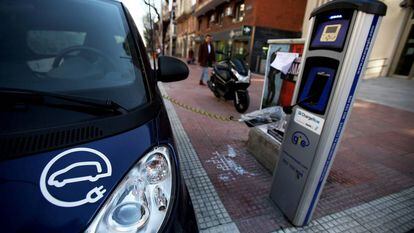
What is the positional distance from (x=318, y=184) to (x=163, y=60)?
1.72 m

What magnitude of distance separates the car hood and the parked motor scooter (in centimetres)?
470

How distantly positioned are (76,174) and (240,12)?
728 inches

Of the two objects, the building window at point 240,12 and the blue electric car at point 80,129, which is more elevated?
the building window at point 240,12

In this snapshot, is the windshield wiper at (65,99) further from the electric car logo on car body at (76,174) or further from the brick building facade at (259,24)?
the brick building facade at (259,24)

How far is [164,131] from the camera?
1263 millimetres

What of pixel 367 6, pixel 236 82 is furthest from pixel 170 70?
pixel 236 82

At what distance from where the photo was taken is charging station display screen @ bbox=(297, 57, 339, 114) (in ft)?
5.31

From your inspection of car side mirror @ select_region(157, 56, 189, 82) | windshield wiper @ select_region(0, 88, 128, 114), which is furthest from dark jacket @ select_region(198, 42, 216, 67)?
windshield wiper @ select_region(0, 88, 128, 114)

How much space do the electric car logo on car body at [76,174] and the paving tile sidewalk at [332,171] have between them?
1.53 meters

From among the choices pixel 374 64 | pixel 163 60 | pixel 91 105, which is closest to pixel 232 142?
pixel 163 60

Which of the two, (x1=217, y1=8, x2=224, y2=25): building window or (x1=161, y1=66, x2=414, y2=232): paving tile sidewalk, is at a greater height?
(x1=217, y1=8, x2=224, y2=25): building window

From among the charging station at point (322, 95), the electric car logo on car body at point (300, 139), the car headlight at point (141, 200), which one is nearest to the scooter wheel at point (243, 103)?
the charging station at point (322, 95)

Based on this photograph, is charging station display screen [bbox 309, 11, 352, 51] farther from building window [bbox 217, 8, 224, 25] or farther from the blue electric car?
building window [bbox 217, 8, 224, 25]

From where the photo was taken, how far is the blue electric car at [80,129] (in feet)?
2.62
